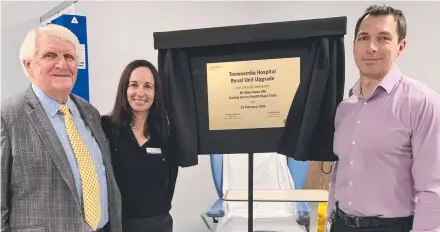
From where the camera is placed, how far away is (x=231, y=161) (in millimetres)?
3621

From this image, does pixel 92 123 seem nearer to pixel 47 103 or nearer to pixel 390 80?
pixel 47 103

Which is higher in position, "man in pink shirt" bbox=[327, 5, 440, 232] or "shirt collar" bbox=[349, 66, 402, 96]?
"shirt collar" bbox=[349, 66, 402, 96]

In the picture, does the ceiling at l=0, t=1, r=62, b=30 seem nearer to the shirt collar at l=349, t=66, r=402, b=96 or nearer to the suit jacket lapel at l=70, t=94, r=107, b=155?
the suit jacket lapel at l=70, t=94, r=107, b=155

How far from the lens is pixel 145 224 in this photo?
73.2 inches

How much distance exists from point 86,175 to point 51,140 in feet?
0.63

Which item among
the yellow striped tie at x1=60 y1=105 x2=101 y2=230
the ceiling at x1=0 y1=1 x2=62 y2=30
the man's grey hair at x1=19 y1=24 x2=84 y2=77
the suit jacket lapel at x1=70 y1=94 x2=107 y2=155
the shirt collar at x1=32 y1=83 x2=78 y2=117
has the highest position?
the ceiling at x1=0 y1=1 x2=62 y2=30

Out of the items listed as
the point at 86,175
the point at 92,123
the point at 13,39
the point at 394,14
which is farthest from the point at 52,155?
the point at 13,39

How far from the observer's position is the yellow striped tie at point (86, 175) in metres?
1.52

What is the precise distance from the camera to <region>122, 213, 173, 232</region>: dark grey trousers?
1.84 meters

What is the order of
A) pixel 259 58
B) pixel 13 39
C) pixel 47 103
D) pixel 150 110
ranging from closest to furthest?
1. pixel 47 103
2. pixel 259 58
3. pixel 150 110
4. pixel 13 39

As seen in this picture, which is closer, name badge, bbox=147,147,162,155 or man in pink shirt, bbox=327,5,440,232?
man in pink shirt, bbox=327,5,440,232

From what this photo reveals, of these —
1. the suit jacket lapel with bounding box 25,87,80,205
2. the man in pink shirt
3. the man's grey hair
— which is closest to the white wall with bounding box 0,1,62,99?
the man's grey hair

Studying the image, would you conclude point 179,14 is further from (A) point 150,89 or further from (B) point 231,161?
(A) point 150,89

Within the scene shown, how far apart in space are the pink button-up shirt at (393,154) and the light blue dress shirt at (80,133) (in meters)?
0.96
